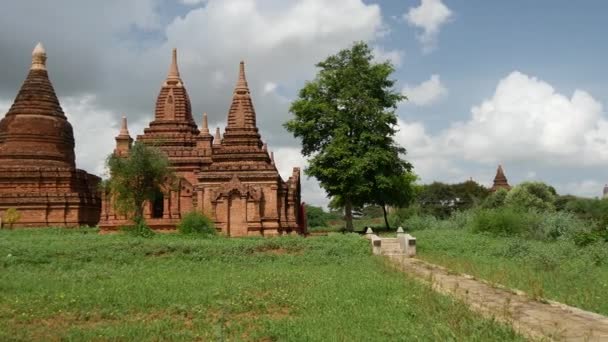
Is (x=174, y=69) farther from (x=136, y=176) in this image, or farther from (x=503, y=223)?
(x=503, y=223)

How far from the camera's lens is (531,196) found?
151 ft

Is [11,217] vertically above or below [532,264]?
above

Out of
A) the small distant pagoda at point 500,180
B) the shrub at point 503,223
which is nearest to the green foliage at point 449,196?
the small distant pagoda at point 500,180

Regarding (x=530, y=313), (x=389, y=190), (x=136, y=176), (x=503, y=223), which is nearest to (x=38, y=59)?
(x=136, y=176)

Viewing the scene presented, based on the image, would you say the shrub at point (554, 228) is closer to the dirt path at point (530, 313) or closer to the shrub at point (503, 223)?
the shrub at point (503, 223)

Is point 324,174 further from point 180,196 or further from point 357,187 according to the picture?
point 180,196

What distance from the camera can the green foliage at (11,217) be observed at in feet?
95.1

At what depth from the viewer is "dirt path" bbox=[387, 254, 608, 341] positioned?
707cm

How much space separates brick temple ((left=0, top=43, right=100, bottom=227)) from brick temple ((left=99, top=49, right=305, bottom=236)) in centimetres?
287

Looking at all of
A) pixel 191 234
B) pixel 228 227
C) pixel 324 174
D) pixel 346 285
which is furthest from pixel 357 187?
pixel 346 285

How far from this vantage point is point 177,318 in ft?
30.0

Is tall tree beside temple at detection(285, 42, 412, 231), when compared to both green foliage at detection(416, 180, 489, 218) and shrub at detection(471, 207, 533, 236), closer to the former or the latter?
shrub at detection(471, 207, 533, 236)

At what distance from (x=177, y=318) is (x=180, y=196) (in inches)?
815

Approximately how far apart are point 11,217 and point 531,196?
36.5 metres
